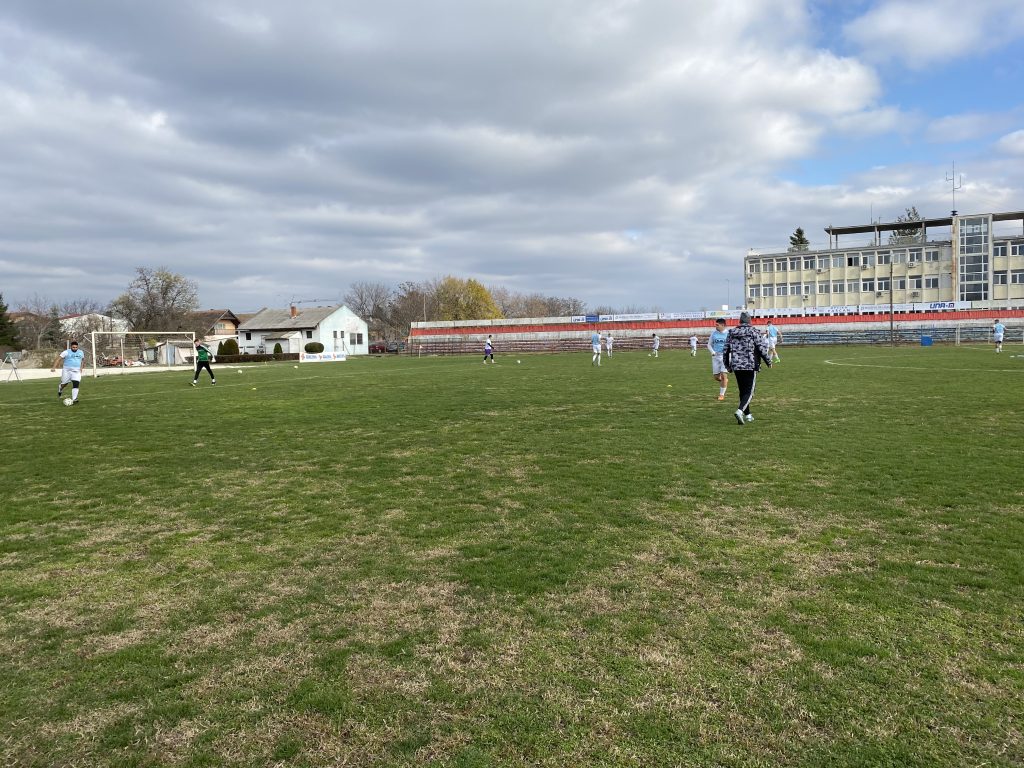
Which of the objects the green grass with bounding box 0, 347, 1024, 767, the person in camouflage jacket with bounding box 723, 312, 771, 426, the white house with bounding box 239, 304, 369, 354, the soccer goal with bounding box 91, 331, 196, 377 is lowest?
the green grass with bounding box 0, 347, 1024, 767

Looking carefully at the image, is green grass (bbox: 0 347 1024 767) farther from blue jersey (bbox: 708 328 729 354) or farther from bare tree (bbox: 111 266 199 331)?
bare tree (bbox: 111 266 199 331)

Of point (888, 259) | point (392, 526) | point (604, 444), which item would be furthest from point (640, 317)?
point (392, 526)

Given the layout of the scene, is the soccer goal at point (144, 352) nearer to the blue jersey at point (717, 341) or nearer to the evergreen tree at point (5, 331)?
the evergreen tree at point (5, 331)

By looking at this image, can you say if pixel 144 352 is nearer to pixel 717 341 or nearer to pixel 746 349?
pixel 717 341

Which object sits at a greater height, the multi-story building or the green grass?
the multi-story building

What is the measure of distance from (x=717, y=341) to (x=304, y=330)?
6875cm

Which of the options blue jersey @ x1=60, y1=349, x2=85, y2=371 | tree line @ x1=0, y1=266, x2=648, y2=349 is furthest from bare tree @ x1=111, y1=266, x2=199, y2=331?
blue jersey @ x1=60, y1=349, x2=85, y2=371

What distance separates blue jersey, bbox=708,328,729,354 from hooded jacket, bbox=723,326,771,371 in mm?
4091

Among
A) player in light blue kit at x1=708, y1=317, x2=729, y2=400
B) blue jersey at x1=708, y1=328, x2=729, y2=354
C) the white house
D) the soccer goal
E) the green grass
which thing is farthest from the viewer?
the white house

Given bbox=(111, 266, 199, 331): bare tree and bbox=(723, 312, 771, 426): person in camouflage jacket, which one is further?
bbox=(111, 266, 199, 331): bare tree

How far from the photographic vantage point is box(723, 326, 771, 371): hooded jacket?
12.9m

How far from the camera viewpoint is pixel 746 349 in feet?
42.5

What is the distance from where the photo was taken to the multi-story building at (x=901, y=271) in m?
79.2

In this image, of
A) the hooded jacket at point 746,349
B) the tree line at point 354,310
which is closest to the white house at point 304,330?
the tree line at point 354,310
